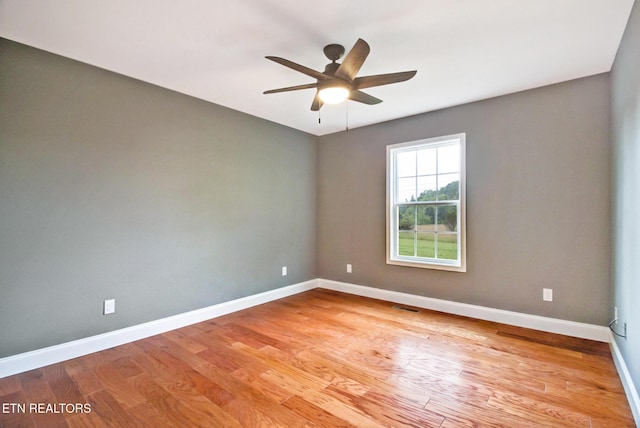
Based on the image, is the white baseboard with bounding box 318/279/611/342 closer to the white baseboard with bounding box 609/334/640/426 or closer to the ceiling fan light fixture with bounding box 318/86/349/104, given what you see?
the white baseboard with bounding box 609/334/640/426

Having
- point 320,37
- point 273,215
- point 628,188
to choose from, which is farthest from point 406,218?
point 320,37

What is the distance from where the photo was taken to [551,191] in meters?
2.98

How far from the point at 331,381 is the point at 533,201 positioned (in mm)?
2668

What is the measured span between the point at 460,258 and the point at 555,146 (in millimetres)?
1487

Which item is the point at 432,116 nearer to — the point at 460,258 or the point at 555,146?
the point at 555,146

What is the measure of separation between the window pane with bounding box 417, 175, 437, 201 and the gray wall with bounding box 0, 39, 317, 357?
6.79 ft

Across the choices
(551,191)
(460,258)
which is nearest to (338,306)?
(460,258)

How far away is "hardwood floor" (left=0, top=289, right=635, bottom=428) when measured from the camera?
1.76 m

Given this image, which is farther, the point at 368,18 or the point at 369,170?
the point at 369,170

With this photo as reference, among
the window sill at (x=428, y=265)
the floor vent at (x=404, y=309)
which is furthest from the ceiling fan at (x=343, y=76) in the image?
the floor vent at (x=404, y=309)

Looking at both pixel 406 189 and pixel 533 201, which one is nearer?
pixel 533 201

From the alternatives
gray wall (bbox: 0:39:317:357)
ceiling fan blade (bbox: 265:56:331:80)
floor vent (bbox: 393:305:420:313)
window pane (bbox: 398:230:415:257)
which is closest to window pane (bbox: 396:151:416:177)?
window pane (bbox: 398:230:415:257)

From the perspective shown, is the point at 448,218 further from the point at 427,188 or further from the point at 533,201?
the point at 533,201

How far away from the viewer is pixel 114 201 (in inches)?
107
